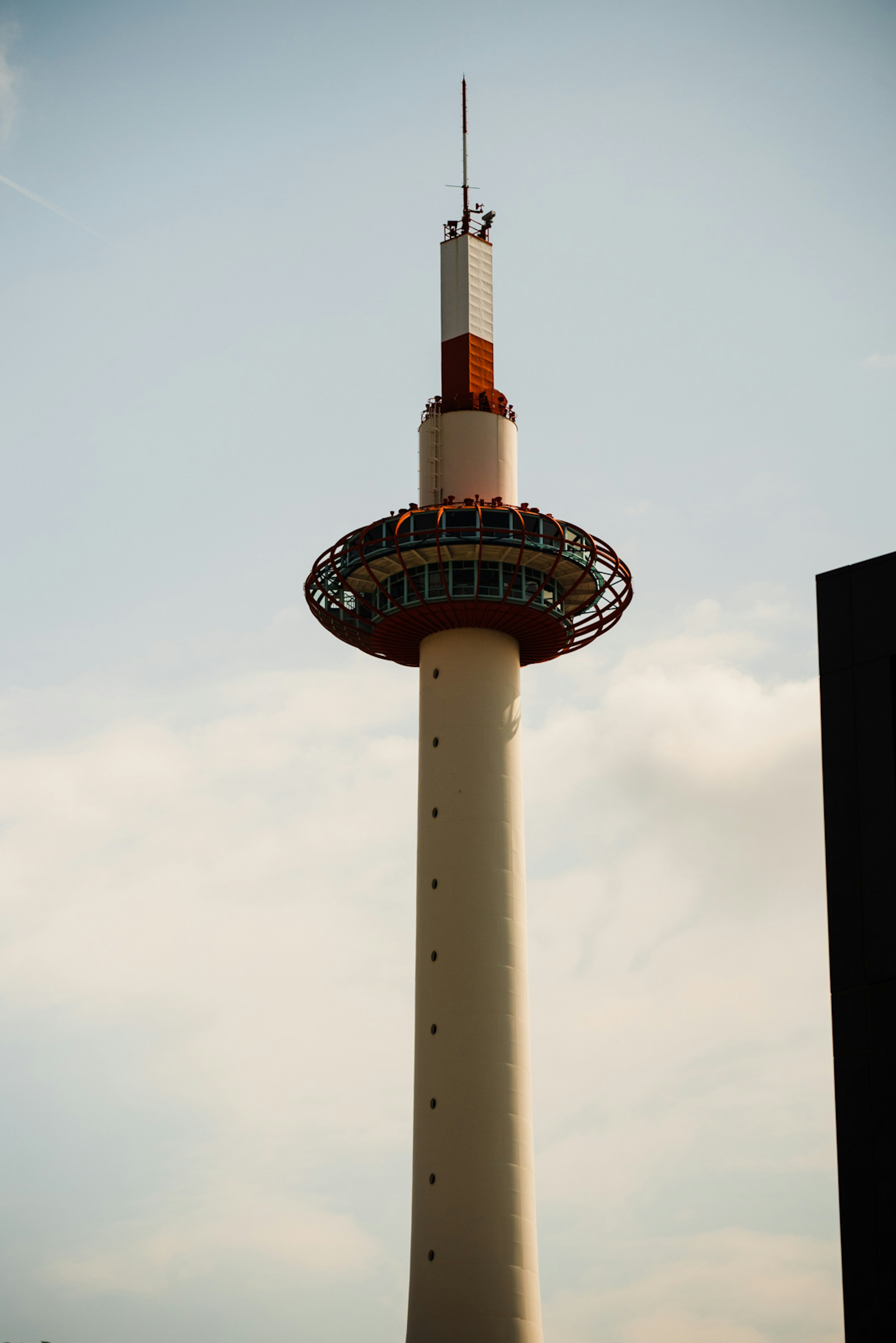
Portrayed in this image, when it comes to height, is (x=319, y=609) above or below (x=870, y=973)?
above

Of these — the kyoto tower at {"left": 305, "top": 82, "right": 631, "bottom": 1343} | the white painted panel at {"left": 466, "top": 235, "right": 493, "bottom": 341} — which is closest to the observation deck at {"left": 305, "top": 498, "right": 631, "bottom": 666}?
the kyoto tower at {"left": 305, "top": 82, "right": 631, "bottom": 1343}

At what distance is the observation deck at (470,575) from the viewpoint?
7444 centimetres

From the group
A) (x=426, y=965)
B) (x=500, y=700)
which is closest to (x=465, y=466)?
(x=500, y=700)

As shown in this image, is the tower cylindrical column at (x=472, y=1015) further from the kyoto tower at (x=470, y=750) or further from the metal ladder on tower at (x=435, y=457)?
the metal ladder on tower at (x=435, y=457)

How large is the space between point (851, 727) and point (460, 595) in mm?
35373

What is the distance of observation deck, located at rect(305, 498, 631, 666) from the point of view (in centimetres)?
7444

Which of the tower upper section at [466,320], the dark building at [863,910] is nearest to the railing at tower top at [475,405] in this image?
the tower upper section at [466,320]

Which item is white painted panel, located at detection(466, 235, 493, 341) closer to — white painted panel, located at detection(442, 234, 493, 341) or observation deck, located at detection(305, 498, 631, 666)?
white painted panel, located at detection(442, 234, 493, 341)

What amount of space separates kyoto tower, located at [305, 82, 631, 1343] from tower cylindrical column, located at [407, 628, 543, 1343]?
8 cm

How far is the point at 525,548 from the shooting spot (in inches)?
2921

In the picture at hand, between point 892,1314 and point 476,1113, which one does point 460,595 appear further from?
point 892,1314

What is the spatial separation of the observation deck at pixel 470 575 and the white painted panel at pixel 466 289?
10.9 m

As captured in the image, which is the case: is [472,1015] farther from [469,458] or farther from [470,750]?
[469,458]

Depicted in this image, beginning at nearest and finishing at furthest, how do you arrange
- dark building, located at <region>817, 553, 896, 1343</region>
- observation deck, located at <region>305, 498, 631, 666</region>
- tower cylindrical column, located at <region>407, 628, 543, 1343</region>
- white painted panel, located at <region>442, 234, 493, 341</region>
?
dark building, located at <region>817, 553, 896, 1343</region>
tower cylindrical column, located at <region>407, 628, 543, 1343</region>
observation deck, located at <region>305, 498, 631, 666</region>
white painted panel, located at <region>442, 234, 493, 341</region>
